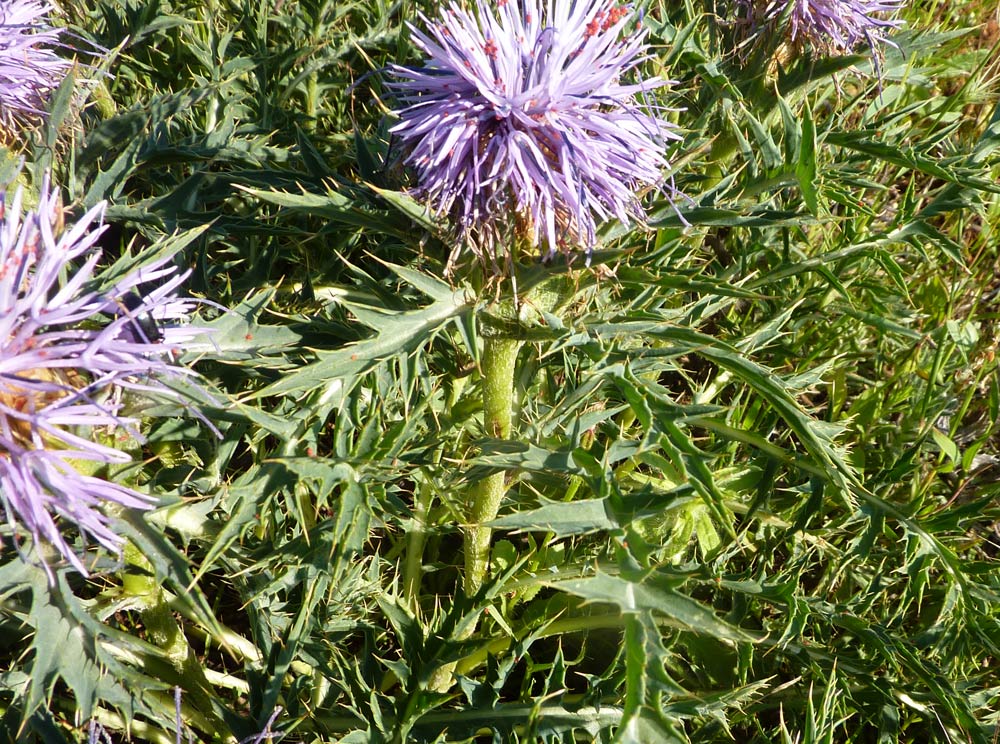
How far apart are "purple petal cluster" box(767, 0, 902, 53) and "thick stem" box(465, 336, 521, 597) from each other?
1.13 metres

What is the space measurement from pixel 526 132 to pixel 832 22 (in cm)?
106

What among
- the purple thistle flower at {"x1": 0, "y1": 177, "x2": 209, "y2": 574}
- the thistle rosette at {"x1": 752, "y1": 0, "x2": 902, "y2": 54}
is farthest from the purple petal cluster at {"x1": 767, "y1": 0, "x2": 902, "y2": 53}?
the purple thistle flower at {"x1": 0, "y1": 177, "x2": 209, "y2": 574}

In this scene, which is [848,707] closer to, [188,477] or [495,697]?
[495,697]

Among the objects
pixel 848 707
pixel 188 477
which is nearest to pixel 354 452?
pixel 188 477

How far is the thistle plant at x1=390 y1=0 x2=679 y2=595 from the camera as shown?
5.23 feet

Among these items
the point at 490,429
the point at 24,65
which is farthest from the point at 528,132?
the point at 24,65

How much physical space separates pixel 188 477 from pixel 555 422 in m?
0.85

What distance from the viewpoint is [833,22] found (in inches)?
85.2

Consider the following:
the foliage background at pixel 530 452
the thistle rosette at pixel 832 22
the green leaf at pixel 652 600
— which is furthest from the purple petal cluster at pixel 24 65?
the thistle rosette at pixel 832 22

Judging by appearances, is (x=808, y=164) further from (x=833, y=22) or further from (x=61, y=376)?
(x=61, y=376)

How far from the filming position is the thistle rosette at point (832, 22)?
2139 mm

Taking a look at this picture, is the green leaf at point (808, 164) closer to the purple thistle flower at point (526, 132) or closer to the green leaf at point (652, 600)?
the purple thistle flower at point (526, 132)

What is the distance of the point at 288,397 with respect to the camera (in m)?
1.86

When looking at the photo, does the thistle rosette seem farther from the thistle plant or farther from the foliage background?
the thistle plant
